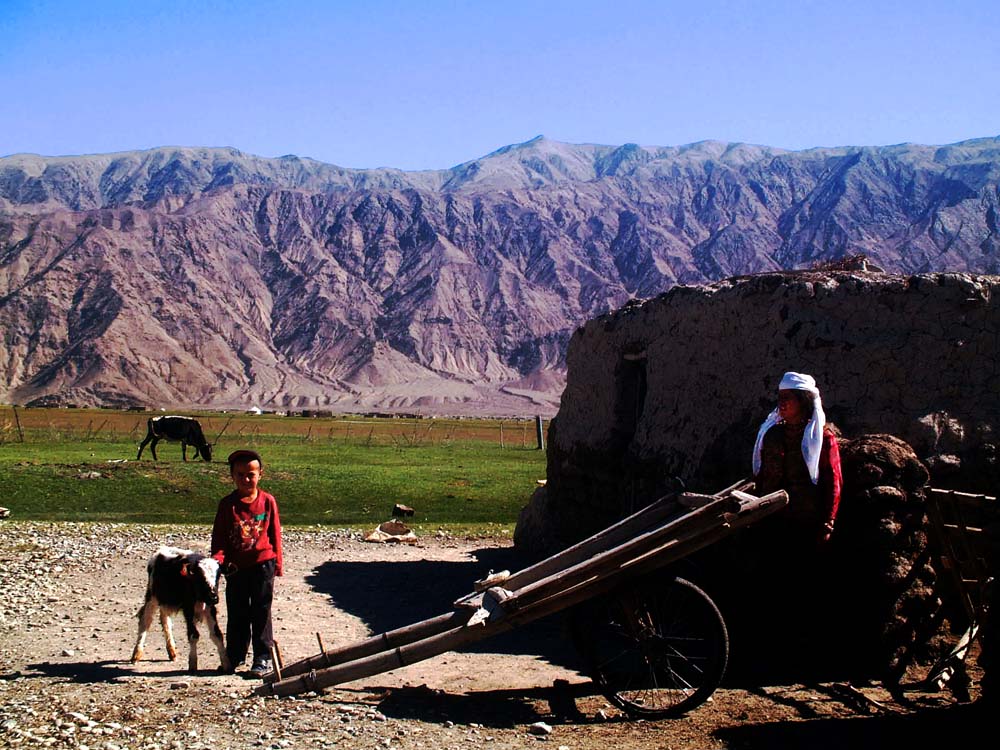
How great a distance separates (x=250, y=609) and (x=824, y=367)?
5.07 meters

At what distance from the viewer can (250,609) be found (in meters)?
7.48

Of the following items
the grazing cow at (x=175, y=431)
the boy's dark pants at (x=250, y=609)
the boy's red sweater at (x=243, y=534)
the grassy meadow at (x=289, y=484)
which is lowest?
the grassy meadow at (x=289, y=484)

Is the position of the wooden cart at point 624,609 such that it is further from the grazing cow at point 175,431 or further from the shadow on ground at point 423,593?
the grazing cow at point 175,431

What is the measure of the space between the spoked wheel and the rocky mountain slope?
84.0 metres

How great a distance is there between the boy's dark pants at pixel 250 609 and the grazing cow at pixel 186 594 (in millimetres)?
105

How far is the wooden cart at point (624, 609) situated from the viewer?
19.3ft

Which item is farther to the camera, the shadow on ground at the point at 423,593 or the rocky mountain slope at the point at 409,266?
the rocky mountain slope at the point at 409,266

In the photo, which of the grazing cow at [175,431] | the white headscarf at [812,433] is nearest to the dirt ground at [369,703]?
the white headscarf at [812,433]

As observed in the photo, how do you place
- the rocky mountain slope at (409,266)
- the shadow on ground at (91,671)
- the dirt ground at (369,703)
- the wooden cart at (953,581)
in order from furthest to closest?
the rocky mountain slope at (409,266) → the shadow on ground at (91,671) → the wooden cart at (953,581) → the dirt ground at (369,703)

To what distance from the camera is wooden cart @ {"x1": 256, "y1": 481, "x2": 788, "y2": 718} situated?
232 inches

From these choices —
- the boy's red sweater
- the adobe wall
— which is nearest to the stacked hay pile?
the adobe wall

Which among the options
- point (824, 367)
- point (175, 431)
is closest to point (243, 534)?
point (824, 367)

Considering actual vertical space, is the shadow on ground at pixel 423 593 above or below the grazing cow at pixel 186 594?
below

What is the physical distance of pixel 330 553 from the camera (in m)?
13.9
